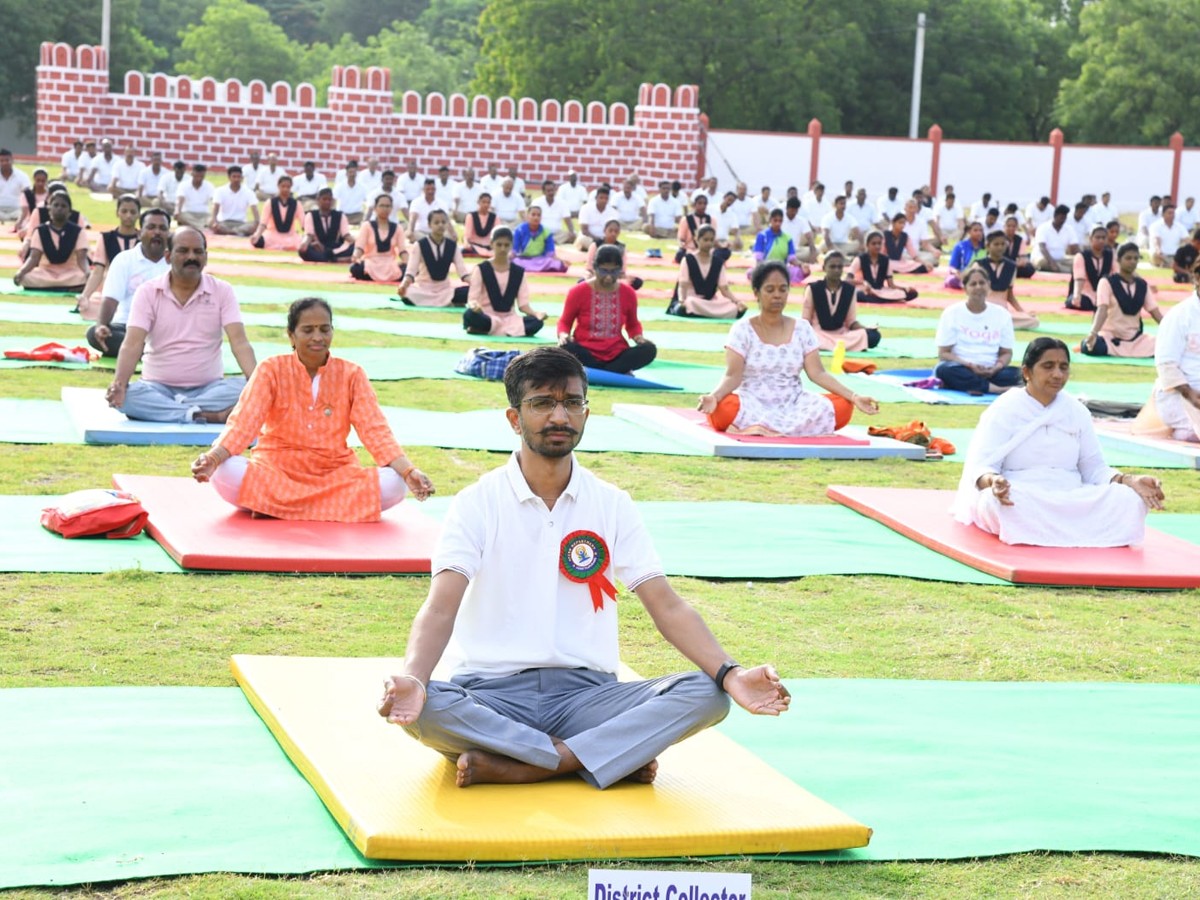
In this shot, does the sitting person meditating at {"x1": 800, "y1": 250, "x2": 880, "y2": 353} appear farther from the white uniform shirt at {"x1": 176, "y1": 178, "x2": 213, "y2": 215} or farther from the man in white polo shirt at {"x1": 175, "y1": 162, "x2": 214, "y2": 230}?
the white uniform shirt at {"x1": 176, "y1": 178, "x2": 213, "y2": 215}

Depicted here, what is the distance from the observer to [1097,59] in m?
40.6

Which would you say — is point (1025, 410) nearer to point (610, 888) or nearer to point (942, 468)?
point (942, 468)

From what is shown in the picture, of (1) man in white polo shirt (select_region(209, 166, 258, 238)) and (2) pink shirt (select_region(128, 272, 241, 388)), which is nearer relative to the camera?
(2) pink shirt (select_region(128, 272, 241, 388))

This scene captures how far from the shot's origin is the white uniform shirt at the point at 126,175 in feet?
89.7

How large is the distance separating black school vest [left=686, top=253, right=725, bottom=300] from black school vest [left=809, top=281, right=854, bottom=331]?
2.69 m

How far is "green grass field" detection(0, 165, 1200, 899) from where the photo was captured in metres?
3.59

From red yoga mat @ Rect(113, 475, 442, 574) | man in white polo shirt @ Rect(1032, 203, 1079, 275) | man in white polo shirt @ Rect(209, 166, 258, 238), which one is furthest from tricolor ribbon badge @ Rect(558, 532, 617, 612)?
man in white polo shirt @ Rect(1032, 203, 1079, 275)

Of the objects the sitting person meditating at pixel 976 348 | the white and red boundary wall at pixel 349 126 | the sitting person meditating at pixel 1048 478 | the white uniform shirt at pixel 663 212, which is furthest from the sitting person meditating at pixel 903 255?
the sitting person meditating at pixel 1048 478

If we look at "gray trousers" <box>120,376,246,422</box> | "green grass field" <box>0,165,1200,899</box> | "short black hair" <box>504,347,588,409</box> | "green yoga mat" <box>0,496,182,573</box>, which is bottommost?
"green grass field" <box>0,165,1200,899</box>

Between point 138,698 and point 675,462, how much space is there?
444 cm

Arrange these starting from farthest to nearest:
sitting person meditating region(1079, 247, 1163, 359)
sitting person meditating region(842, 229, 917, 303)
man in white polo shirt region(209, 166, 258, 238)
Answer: man in white polo shirt region(209, 166, 258, 238), sitting person meditating region(842, 229, 917, 303), sitting person meditating region(1079, 247, 1163, 359)

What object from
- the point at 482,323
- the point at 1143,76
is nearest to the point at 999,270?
the point at 482,323

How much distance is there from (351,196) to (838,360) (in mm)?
15310

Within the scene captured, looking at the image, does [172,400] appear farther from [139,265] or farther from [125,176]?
[125,176]
